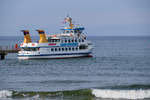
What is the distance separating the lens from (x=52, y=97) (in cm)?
3169

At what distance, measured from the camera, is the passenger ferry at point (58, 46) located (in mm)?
62284

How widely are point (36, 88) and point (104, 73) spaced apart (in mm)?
13295

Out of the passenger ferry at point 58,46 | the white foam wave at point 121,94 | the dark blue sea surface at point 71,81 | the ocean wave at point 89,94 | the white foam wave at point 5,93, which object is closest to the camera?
the white foam wave at point 121,94

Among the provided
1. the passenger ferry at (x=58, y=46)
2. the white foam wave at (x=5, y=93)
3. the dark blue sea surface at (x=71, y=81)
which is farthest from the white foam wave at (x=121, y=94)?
the passenger ferry at (x=58, y=46)

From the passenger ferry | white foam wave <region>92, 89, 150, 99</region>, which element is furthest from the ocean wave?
the passenger ferry

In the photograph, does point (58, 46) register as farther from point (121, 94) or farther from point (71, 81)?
point (121, 94)

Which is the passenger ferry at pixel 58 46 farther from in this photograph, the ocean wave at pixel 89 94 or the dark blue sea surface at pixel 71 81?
the ocean wave at pixel 89 94

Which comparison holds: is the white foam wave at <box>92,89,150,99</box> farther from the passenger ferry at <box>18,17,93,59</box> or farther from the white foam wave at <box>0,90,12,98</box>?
the passenger ferry at <box>18,17,93,59</box>

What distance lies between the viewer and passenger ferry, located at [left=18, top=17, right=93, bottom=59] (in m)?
62.3

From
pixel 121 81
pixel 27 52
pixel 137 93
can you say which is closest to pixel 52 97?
pixel 137 93

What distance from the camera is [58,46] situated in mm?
63094

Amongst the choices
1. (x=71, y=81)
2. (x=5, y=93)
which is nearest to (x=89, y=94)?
(x=5, y=93)

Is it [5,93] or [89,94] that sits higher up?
[5,93]

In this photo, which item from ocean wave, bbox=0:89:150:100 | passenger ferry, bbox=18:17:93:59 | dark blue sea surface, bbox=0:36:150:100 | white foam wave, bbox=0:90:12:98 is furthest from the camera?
passenger ferry, bbox=18:17:93:59
